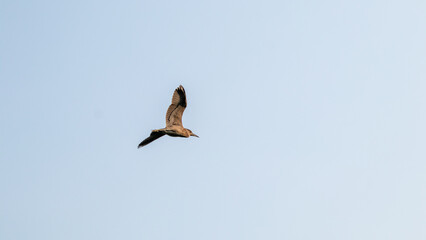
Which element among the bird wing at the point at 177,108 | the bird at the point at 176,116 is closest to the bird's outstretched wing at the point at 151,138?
the bird at the point at 176,116

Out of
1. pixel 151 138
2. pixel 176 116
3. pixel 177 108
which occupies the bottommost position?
pixel 151 138

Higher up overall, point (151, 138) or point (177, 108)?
point (177, 108)

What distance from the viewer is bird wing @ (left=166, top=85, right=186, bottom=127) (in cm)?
5397

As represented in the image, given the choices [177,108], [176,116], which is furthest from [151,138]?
[177,108]

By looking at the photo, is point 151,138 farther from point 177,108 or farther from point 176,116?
point 177,108

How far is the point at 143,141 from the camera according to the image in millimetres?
57344

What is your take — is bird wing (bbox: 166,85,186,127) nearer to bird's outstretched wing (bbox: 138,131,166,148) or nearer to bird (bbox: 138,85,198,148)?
bird (bbox: 138,85,198,148)

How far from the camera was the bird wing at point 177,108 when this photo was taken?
177 feet

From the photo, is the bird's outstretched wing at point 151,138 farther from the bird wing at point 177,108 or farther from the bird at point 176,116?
Result: the bird wing at point 177,108

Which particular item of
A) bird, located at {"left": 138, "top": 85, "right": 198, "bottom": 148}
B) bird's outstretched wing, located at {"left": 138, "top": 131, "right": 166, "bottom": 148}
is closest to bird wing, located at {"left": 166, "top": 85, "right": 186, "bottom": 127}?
bird, located at {"left": 138, "top": 85, "right": 198, "bottom": 148}

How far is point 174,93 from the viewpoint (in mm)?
54094

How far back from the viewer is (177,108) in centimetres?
5422

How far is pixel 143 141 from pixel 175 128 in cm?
367

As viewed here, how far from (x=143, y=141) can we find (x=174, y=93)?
4.84 meters
